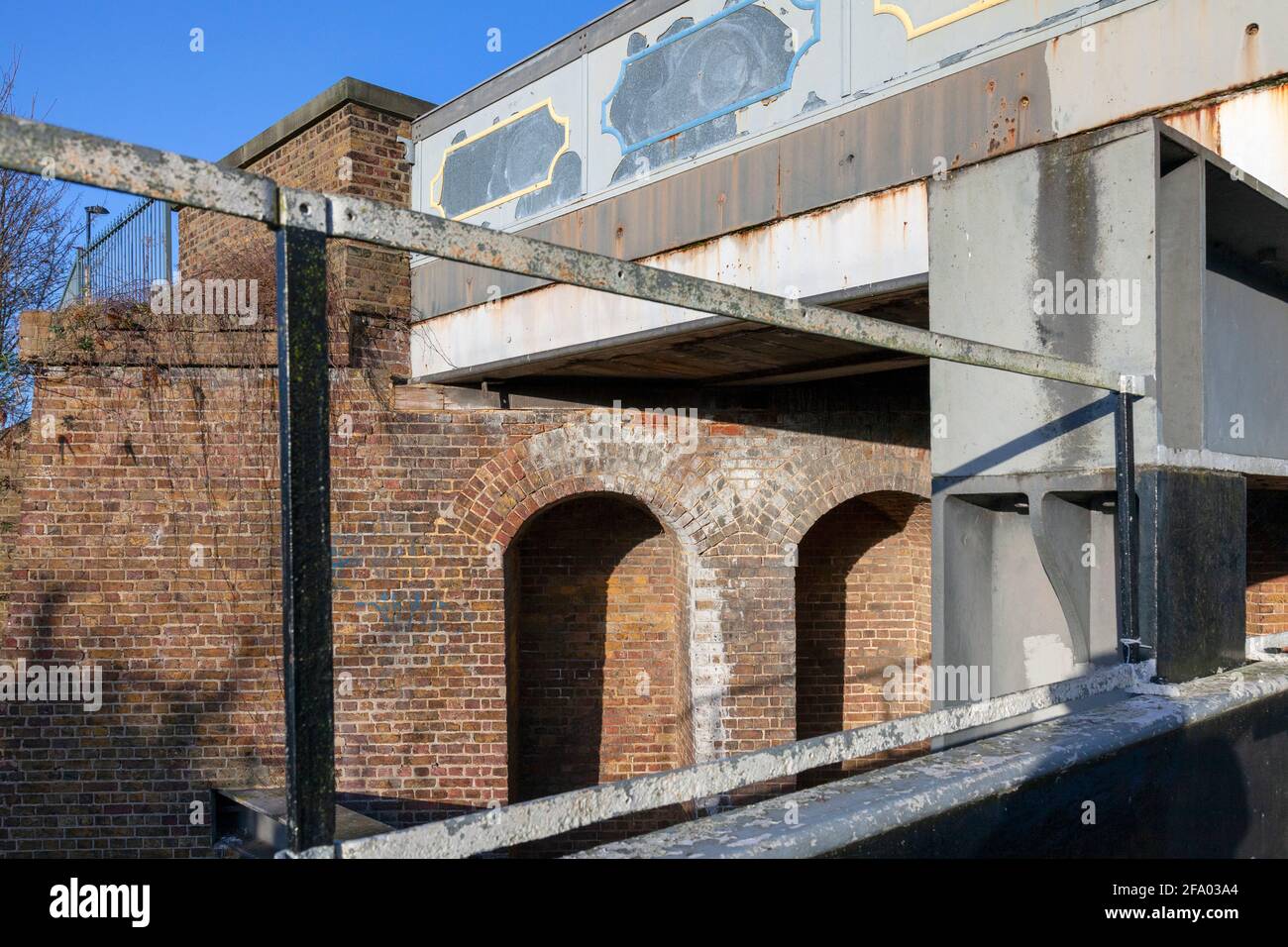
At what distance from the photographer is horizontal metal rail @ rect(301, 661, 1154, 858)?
1.35 meters

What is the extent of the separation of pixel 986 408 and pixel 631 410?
453cm

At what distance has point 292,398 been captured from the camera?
128 cm

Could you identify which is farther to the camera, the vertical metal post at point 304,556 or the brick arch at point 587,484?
the brick arch at point 587,484

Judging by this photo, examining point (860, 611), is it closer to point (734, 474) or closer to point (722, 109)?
point (734, 474)

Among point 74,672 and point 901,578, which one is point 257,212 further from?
point 901,578

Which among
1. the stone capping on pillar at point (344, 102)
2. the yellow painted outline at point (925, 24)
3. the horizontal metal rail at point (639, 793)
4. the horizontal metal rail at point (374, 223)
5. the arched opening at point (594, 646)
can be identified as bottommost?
the arched opening at point (594, 646)

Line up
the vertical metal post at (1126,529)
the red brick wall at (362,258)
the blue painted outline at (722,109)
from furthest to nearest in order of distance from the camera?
the red brick wall at (362,258), the blue painted outline at (722,109), the vertical metal post at (1126,529)

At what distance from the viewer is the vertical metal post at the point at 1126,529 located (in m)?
2.84

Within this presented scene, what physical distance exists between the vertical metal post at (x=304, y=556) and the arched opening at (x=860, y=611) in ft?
27.1

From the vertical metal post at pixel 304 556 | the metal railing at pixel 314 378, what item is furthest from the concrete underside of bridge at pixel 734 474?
the vertical metal post at pixel 304 556

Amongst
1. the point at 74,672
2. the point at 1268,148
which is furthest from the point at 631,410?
the point at 1268,148

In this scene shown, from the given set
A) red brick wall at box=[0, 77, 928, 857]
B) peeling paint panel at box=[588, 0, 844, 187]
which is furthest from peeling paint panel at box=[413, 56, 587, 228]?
red brick wall at box=[0, 77, 928, 857]

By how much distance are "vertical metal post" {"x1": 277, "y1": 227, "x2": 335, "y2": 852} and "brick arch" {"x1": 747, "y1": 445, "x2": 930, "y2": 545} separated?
673cm

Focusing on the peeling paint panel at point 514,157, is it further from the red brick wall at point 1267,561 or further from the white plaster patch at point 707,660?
the red brick wall at point 1267,561
